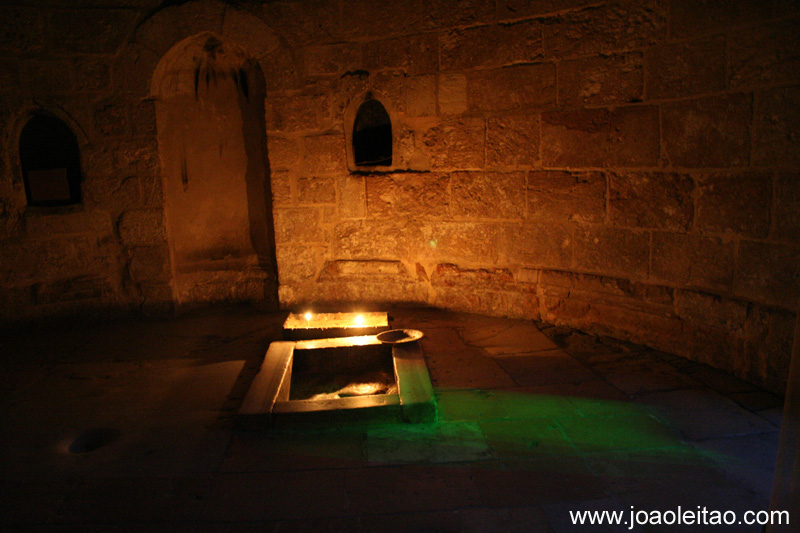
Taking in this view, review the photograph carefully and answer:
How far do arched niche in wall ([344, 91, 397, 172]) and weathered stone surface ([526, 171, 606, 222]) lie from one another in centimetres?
107

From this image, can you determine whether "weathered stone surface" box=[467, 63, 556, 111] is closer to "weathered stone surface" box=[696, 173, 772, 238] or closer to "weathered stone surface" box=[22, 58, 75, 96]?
"weathered stone surface" box=[696, 173, 772, 238]

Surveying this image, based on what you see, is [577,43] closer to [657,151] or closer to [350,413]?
[657,151]

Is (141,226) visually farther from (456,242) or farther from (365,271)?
(456,242)

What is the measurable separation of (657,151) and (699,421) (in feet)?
5.07

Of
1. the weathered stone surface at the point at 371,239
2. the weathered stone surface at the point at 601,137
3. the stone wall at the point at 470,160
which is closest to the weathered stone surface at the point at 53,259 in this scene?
the stone wall at the point at 470,160

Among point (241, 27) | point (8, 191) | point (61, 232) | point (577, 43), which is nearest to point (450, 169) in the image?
point (577, 43)

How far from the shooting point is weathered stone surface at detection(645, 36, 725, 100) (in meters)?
2.88

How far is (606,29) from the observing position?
10.9 feet

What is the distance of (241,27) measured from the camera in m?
3.98

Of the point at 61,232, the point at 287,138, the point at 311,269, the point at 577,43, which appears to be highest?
the point at 577,43

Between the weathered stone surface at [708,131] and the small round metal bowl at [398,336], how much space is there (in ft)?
5.78

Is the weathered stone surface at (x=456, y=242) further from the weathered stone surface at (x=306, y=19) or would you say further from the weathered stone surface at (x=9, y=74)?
the weathered stone surface at (x=9, y=74)

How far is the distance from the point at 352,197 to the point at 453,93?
1046mm

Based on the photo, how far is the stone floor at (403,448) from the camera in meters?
1.86
